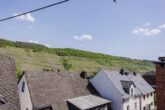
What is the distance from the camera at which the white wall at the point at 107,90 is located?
18503 millimetres

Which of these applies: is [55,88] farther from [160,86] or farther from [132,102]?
[160,86]

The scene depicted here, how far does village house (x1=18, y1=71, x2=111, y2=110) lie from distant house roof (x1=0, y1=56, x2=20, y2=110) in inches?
244

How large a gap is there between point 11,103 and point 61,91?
10050mm

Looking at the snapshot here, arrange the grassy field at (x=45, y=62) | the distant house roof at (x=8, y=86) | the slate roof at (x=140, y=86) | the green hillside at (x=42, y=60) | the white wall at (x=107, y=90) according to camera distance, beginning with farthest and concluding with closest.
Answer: the green hillside at (x=42, y=60) < the grassy field at (x=45, y=62) < the slate roof at (x=140, y=86) < the white wall at (x=107, y=90) < the distant house roof at (x=8, y=86)

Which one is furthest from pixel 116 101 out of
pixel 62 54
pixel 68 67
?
pixel 62 54

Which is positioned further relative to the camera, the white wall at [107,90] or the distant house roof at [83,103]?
the white wall at [107,90]

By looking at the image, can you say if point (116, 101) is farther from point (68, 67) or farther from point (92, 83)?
point (68, 67)

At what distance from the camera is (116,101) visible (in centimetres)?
1862

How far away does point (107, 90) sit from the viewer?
19.8 m

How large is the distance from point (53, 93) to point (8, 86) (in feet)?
28.4

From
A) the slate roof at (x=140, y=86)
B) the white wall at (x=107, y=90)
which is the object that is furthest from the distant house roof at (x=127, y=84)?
the slate roof at (x=140, y=86)

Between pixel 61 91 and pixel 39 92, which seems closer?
pixel 39 92

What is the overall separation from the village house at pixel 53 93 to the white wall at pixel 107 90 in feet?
3.55

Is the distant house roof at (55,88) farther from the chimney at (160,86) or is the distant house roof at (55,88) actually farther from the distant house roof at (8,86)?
the chimney at (160,86)
